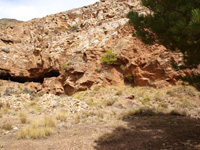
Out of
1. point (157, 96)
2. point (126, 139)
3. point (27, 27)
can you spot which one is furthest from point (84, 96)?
point (27, 27)

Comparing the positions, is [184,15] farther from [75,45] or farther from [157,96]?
[75,45]

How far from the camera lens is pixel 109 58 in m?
14.9

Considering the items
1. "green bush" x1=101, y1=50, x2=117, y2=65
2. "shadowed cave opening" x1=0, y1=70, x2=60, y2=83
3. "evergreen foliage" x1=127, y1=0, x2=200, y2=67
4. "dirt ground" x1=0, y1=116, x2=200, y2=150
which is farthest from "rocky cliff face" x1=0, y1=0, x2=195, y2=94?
"evergreen foliage" x1=127, y1=0, x2=200, y2=67

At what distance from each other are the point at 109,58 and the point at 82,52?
12.0ft

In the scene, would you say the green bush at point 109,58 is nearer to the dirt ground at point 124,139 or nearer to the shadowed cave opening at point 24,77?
the shadowed cave opening at point 24,77

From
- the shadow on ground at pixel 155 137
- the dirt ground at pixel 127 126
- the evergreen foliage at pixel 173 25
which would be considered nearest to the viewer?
the evergreen foliage at pixel 173 25

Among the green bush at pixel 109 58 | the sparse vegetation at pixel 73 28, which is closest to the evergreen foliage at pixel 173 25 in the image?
the green bush at pixel 109 58

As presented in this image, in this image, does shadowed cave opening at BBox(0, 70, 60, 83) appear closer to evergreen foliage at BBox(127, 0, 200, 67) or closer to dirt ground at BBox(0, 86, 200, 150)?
dirt ground at BBox(0, 86, 200, 150)

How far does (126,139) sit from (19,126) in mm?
4949

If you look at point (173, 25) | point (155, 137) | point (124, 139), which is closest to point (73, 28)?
→ point (173, 25)

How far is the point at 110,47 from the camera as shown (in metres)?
16.2

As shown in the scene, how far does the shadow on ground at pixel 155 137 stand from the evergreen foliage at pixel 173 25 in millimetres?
2410

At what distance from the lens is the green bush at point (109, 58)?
1468 cm

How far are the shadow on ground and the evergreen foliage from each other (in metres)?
2.41
